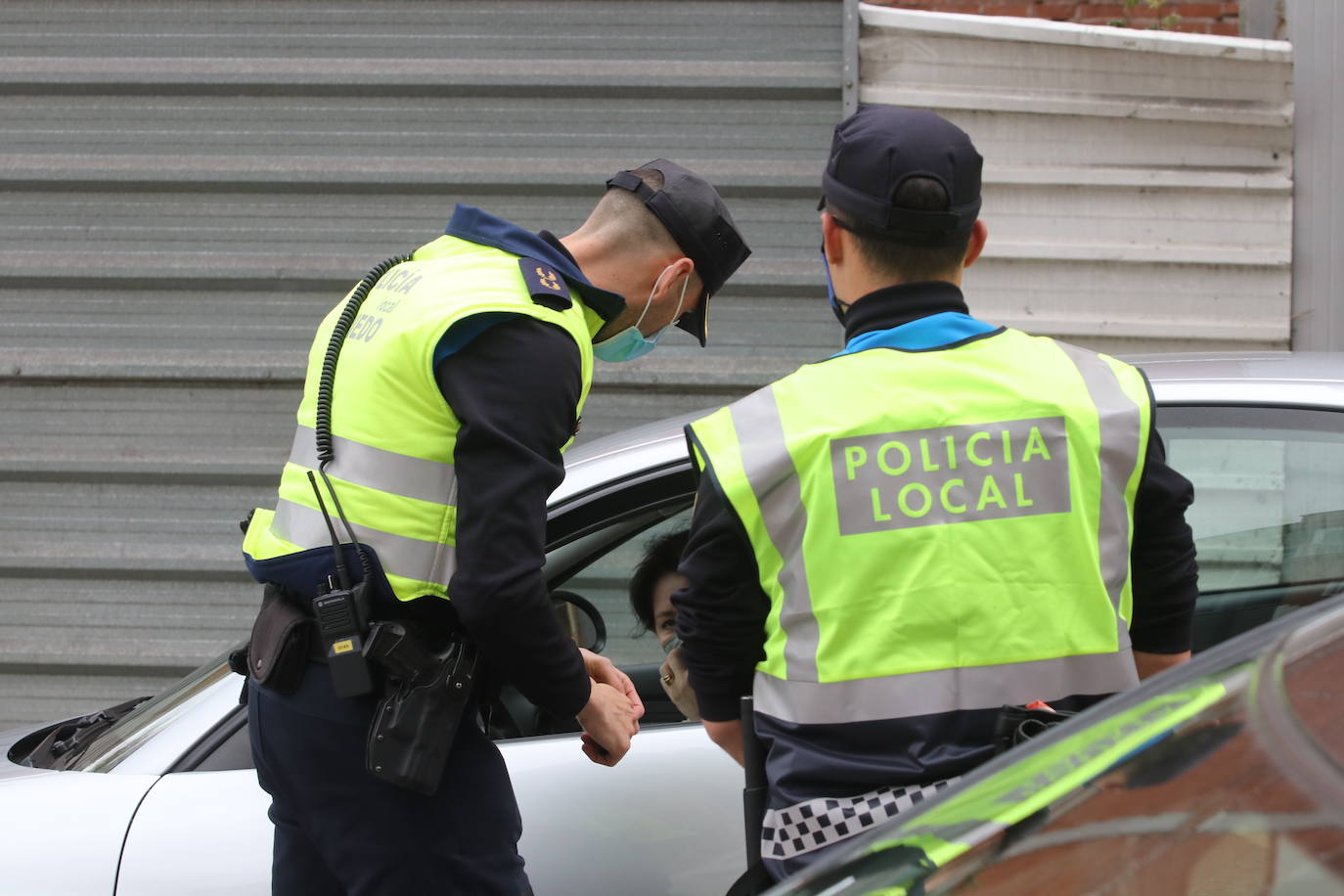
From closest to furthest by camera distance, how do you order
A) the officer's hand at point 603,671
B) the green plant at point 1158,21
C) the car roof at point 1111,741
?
1. the car roof at point 1111,741
2. the officer's hand at point 603,671
3. the green plant at point 1158,21

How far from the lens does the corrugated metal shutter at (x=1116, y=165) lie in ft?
15.4

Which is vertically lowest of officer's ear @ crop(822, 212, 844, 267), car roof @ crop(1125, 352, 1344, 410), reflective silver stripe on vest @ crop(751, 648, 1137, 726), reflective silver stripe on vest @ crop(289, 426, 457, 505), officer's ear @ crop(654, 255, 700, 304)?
reflective silver stripe on vest @ crop(751, 648, 1137, 726)

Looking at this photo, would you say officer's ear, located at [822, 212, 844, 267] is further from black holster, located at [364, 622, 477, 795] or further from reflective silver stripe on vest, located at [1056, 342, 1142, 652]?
black holster, located at [364, 622, 477, 795]

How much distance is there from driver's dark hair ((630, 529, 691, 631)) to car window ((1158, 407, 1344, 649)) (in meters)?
0.84

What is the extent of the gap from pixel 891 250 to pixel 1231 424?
3.15 feet

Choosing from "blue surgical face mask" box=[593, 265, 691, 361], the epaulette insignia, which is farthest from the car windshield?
the epaulette insignia

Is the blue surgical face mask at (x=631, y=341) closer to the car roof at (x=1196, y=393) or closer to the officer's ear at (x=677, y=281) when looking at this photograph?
the officer's ear at (x=677, y=281)

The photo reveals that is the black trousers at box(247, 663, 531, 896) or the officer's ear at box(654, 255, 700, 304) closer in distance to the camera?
the black trousers at box(247, 663, 531, 896)

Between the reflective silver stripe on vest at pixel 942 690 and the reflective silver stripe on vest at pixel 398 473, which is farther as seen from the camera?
the reflective silver stripe on vest at pixel 398 473

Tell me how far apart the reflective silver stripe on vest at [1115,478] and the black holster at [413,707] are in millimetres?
844

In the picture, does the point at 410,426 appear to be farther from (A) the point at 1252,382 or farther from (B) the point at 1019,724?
(A) the point at 1252,382

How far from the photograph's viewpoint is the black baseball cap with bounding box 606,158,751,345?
6.60 feet

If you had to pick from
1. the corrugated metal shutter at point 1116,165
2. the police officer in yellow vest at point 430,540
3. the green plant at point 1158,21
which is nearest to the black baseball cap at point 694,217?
the police officer in yellow vest at point 430,540

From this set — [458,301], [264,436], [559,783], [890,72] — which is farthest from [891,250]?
[264,436]
